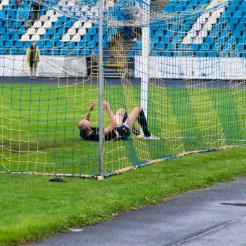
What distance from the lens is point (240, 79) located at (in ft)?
72.2

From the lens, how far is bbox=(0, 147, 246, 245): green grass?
9.61 meters

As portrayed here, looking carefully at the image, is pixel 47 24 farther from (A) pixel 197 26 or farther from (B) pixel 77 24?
(A) pixel 197 26

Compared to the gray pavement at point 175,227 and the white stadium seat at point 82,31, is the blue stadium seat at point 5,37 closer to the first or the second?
the white stadium seat at point 82,31

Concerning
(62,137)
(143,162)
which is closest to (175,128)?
(62,137)

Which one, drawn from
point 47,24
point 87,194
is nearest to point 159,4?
point 87,194

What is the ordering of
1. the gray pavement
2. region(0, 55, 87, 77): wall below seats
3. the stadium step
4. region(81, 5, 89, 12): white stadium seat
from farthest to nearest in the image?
1. region(0, 55, 87, 77): wall below seats
2. the stadium step
3. region(81, 5, 89, 12): white stadium seat
4. the gray pavement

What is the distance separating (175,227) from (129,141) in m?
7.17

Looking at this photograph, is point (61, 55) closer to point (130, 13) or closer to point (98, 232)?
point (130, 13)

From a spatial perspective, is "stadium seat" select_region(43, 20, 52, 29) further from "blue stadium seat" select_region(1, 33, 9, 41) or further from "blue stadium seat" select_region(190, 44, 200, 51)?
"blue stadium seat" select_region(190, 44, 200, 51)

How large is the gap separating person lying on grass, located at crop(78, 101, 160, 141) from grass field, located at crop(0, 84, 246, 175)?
17 cm

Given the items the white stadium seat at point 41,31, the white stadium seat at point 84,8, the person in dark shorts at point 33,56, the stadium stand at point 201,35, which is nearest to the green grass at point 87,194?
the white stadium seat at point 84,8

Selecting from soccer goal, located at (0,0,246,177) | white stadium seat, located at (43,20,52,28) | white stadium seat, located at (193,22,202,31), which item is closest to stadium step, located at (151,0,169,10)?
soccer goal, located at (0,0,246,177)

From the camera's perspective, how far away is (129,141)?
17.0 meters

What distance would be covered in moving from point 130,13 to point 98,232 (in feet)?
26.8
